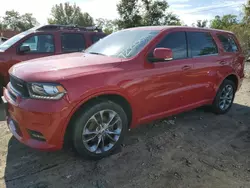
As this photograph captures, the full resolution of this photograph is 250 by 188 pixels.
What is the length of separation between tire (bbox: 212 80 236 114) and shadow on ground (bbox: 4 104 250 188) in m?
0.88

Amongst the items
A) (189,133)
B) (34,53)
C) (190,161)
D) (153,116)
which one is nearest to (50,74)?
(153,116)

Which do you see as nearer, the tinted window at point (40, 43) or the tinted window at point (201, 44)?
the tinted window at point (201, 44)

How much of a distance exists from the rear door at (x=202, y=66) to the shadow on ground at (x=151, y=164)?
70 cm

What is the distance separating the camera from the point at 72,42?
670 centimetres

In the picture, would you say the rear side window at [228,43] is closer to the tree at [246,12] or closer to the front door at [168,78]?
the front door at [168,78]

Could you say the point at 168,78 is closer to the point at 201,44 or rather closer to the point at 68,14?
the point at 201,44

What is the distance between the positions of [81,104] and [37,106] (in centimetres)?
49

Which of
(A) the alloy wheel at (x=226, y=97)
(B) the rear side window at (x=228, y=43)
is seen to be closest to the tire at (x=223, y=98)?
(A) the alloy wheel at (x=226, y=97)

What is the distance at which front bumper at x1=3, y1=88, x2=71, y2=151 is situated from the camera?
8.65 feet

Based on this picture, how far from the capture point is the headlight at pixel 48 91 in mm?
2648

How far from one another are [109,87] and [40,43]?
406 cm

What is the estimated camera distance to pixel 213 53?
182 inches

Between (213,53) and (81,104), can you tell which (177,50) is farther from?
(81,104)

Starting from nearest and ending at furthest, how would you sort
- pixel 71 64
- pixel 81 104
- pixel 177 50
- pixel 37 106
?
1. pixel 37 106
2. pixel 81 104
3. pixel 71 64
4. pixel 177 50
